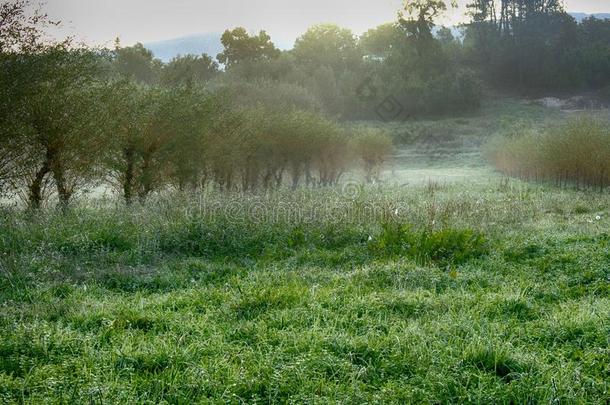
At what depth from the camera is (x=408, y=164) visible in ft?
151

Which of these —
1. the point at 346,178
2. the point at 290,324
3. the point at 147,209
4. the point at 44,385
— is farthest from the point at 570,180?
the point at 44,385

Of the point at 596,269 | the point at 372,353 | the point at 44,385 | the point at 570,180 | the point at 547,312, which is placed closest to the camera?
the point at 44,385

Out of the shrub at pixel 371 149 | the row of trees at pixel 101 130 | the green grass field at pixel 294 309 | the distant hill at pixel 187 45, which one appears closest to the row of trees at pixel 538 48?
the distant hill at pixel 187 45

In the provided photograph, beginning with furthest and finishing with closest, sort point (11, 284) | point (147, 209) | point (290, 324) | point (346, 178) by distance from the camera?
point (346, 178)
point (147, 209)
point (11, 284)
point (290, 324)

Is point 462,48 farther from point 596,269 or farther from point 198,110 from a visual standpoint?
point 596,269

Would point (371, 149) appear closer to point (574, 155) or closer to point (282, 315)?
point (574, 155)

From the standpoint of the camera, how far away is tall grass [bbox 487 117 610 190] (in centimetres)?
2575

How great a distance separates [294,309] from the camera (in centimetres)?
692

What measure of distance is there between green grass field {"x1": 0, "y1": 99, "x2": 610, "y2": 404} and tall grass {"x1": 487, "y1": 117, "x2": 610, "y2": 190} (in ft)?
47.6

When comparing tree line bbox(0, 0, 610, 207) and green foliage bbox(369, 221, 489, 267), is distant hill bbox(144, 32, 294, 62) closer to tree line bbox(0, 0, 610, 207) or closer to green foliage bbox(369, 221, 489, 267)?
tree line bbox(0, 0, 610, 207)

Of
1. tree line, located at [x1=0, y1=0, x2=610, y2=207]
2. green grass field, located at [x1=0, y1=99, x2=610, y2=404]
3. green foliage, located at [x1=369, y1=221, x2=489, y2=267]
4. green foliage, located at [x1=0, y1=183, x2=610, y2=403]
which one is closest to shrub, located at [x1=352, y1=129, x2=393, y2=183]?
tree line, located at [x1=0, y1=0, x2=610, y2=207]

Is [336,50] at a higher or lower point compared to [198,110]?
higher

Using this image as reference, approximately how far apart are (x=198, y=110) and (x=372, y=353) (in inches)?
533

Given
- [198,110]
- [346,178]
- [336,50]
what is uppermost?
[336,50]
